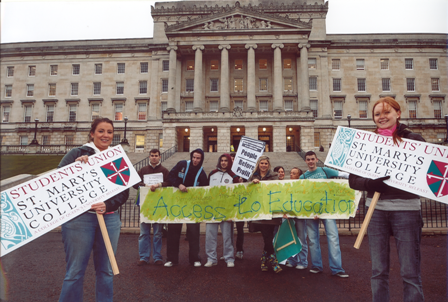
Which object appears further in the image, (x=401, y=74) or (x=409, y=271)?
(x=401, y=74)

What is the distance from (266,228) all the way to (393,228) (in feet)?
10.3

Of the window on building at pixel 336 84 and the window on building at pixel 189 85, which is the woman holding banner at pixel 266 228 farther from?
the window on building at pixel 336 84

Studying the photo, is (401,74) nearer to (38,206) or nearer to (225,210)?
(225,210)

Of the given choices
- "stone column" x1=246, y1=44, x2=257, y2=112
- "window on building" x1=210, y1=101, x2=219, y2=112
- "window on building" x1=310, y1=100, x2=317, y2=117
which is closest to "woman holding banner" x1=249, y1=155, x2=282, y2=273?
"stone column" x1=246, y1=44, x2=257, y2=112

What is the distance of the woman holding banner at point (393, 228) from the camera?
293cm

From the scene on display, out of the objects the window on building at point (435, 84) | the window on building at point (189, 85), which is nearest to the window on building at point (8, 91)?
the window on building at point (189, 85)

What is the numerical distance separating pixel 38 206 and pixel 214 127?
33553 mm

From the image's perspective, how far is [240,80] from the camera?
136 feet

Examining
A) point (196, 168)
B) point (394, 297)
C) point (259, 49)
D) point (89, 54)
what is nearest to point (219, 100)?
point (259, 49)

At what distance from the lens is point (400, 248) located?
9.90 feet

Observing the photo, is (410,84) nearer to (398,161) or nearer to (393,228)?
(398,161)

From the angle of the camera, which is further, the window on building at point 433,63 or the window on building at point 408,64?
the window on building at point 408,64

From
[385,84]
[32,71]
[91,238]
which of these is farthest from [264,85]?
[32,71]

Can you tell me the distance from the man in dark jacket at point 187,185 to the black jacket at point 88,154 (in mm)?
2662
